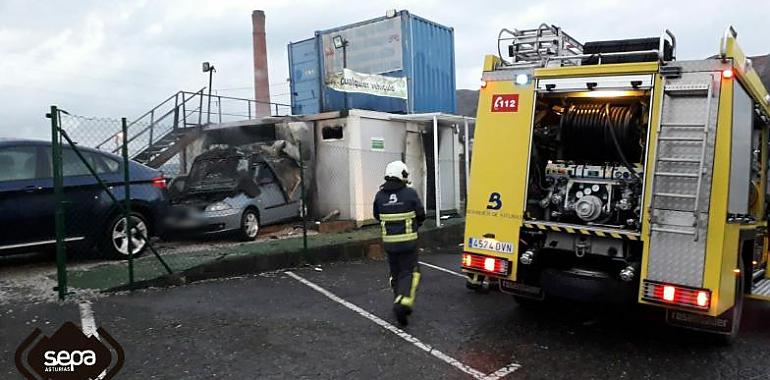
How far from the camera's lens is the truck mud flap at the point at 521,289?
5.46 m

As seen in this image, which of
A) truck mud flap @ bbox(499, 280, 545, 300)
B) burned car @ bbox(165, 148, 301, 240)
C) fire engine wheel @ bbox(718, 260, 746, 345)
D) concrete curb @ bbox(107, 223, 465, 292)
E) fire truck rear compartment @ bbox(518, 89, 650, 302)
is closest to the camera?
fire engine wheel @ bbox(718, 260, 746, 345)

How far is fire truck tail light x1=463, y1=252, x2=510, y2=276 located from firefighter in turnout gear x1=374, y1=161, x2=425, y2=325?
0.58 m

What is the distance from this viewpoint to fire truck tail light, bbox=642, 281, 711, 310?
4.38 m

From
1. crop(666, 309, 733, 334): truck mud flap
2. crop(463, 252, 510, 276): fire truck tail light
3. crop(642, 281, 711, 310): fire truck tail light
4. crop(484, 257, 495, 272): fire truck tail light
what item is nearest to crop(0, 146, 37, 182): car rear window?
crop(463, 252, 510, 276): fire truck tail light

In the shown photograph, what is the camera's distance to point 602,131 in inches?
215

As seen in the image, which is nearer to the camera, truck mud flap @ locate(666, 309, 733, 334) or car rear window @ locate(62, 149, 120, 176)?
truck mud flap @ locate(666, 309, 733, 334)

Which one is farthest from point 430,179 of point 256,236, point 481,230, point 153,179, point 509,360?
point 509,360

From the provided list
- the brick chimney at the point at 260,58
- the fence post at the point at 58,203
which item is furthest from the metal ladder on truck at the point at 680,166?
the brick chimney at the point at 260,58

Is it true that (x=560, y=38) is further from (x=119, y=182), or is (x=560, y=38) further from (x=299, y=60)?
(x=299, y=60)

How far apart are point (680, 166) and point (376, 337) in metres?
2.89

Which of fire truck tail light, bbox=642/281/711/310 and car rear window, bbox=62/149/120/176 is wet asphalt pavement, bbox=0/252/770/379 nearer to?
fire truck tail light, bbox=642/281/711/310

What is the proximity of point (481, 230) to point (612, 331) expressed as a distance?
155cm

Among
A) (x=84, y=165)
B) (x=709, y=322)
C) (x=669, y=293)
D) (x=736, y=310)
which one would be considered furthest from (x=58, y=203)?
(x=736, y=310)

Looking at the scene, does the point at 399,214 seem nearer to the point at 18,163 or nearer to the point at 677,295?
the point at 677,295
